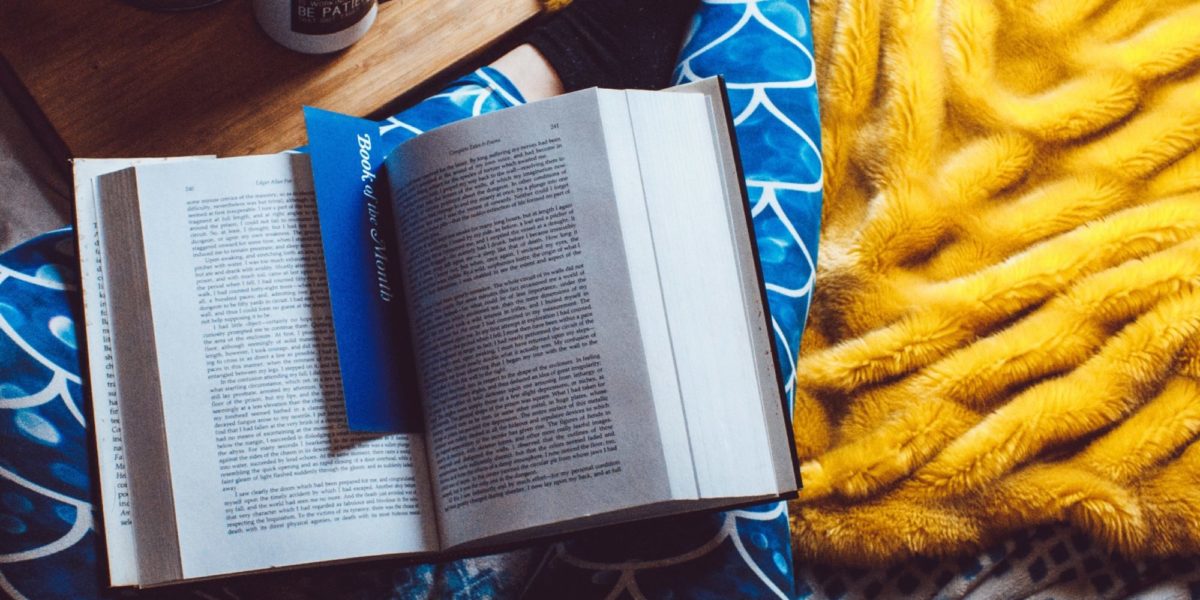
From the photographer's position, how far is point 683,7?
82cm

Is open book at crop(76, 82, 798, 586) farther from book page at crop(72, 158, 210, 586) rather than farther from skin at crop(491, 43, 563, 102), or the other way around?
skin at crop(491, 43, 563, 102)

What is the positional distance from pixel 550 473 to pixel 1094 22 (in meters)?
0.63

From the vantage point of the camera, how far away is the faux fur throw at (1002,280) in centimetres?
69

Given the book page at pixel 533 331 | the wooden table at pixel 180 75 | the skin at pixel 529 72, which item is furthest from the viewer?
the skin at pixel 529 72

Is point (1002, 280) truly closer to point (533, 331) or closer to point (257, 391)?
point (533, 331)

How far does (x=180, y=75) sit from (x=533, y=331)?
1.12ft

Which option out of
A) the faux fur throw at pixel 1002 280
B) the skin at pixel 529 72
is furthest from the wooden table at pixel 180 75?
the faux fur throw at pixel 1002 280

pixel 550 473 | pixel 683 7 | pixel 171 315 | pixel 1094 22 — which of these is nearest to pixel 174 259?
pixel 171 315

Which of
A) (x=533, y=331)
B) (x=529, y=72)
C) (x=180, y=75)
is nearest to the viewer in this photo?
(x=533, y=331)

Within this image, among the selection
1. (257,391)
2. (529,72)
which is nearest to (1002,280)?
(529,72)

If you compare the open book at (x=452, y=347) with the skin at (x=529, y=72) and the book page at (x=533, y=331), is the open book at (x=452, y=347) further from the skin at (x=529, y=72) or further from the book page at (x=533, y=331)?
the skin at (x=529, y=72)

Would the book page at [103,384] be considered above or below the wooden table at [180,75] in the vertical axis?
below

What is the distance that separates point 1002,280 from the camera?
2.41 feet

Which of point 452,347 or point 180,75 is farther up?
point 180,75
